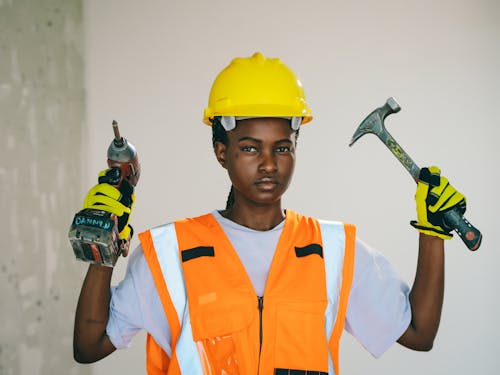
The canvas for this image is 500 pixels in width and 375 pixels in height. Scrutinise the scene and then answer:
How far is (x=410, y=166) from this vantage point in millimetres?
1562

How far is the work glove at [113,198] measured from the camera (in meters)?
1.37

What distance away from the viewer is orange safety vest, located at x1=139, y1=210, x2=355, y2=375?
4.57 ft

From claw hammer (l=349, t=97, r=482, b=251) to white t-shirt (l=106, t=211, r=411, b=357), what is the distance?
0.67ft

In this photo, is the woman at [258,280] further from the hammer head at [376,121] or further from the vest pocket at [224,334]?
the hammer head at [376,121]

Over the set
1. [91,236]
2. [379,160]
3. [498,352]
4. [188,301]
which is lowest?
[498,352]

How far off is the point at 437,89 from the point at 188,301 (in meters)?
2.01

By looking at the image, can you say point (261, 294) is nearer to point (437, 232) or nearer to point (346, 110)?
point (437, 232)

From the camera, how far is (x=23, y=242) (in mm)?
2344

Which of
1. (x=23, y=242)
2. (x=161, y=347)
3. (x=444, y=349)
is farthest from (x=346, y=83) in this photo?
(x=161, y=347)

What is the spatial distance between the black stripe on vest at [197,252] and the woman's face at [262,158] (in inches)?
6.6

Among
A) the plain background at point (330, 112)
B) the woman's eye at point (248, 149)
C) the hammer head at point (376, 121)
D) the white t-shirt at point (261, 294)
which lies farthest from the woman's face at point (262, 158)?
the plain background at point (330, 112)

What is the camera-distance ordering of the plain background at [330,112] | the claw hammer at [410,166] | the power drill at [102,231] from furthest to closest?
1. the plain background at [330,112]
2. the claw hammer at [410,166]
3. the power drill at [102,231]

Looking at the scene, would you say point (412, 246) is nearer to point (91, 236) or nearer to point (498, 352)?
point (498, 352)

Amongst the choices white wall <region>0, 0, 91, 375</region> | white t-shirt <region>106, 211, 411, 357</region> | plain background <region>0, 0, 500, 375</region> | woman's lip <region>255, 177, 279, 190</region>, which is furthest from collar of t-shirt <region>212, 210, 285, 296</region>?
plain background <region>0, 0, 500, 375</region>
